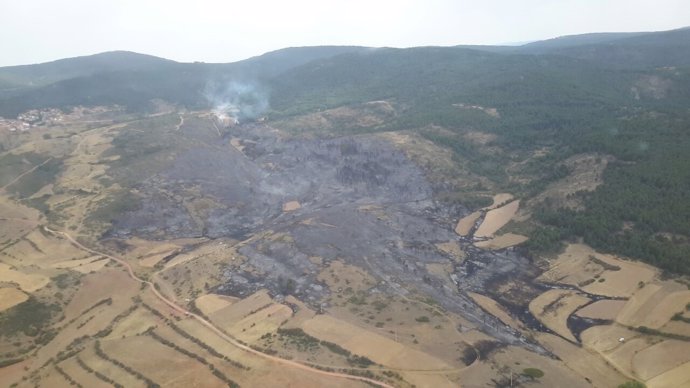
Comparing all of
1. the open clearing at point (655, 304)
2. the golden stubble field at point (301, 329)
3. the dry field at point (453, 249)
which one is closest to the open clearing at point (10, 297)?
the golden stubble field at point (301, 329)

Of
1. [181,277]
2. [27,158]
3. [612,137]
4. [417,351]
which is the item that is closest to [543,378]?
[417,351]

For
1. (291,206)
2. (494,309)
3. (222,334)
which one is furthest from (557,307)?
(291,206)

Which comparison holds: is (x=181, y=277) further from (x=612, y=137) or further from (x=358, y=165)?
(x=612, y=137)

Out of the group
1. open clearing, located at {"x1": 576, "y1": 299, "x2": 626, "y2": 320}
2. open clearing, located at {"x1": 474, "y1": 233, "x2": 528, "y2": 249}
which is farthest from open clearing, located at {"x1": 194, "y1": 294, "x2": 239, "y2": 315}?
open clearing, located at {"x1": 576, "y1": 299, "x2": 626, "y2": 320}

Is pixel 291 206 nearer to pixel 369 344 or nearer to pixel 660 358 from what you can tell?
pixel 369 344

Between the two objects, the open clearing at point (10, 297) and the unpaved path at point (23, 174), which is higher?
the unpaved path at point (23, 174)

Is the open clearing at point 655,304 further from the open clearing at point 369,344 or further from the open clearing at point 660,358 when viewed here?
the open clearing at point 369,344
